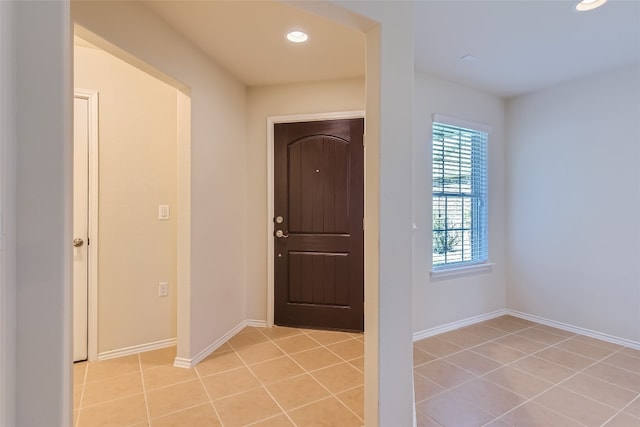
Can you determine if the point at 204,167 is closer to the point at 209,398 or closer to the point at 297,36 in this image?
the point at 297,36

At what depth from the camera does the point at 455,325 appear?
3217mm

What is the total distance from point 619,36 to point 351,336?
3110mm

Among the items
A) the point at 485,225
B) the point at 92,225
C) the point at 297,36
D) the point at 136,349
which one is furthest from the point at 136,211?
the point at 485,225

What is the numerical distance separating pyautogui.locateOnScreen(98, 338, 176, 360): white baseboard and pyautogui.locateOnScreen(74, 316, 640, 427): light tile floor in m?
0.06

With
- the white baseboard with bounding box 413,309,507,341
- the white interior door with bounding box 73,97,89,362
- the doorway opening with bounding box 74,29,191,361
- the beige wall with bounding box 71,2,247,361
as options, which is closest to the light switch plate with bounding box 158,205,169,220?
the doorway opening with bounding box 74,29,191,361

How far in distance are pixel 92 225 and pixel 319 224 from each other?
1.85 m

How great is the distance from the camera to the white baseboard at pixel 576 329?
9.16 feet

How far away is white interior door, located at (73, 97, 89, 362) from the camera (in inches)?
95.3

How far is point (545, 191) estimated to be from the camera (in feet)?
10.8

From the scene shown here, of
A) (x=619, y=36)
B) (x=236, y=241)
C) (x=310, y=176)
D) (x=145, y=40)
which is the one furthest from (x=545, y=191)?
(x=145, y=40)

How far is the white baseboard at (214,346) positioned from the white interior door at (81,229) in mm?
747

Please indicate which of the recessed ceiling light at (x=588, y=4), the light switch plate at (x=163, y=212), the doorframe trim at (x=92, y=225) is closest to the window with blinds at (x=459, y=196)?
the recessed ceiling light at (x=588, y=4)

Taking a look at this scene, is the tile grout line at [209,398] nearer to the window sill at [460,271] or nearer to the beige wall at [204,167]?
the beige wall at [204,167]

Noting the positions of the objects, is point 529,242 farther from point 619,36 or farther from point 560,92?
point 619,36
